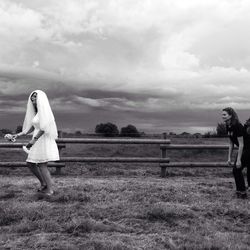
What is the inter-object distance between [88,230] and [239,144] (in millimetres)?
3563

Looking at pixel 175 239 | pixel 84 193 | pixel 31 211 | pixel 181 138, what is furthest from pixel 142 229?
pixel 181 138

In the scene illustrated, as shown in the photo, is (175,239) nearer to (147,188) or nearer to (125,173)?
(147,188)

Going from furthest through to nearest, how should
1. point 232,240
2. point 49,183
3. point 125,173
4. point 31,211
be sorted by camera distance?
1. point 125,173
2. point 49,183
3. point 31,211
4. point 232,240

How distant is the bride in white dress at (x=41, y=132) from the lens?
7.17 m

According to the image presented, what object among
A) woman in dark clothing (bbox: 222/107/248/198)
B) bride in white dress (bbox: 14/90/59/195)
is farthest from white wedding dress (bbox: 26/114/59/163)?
woman in dark clothing (bbox: 222/107/248/198)

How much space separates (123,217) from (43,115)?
90.7 inches

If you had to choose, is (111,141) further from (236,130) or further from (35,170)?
(236,130)

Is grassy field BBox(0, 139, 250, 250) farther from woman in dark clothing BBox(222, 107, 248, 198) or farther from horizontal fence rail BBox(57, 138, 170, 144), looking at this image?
horizontal fence rail BBox(57, 138, 170, 144)

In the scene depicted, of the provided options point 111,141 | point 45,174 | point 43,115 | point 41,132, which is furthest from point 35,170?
point 111,141

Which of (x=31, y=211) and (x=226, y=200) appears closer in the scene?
(x=31, y=211)

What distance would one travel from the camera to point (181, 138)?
2383 centimetres

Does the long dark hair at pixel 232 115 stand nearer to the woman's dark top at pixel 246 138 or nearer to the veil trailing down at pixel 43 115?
the woman's dark top at pixel 246 138

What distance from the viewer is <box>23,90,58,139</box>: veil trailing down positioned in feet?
23.5

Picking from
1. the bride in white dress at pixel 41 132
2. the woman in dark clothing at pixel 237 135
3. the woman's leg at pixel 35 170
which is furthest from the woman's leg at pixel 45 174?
the woman in dark clothing at pixel 237 135
